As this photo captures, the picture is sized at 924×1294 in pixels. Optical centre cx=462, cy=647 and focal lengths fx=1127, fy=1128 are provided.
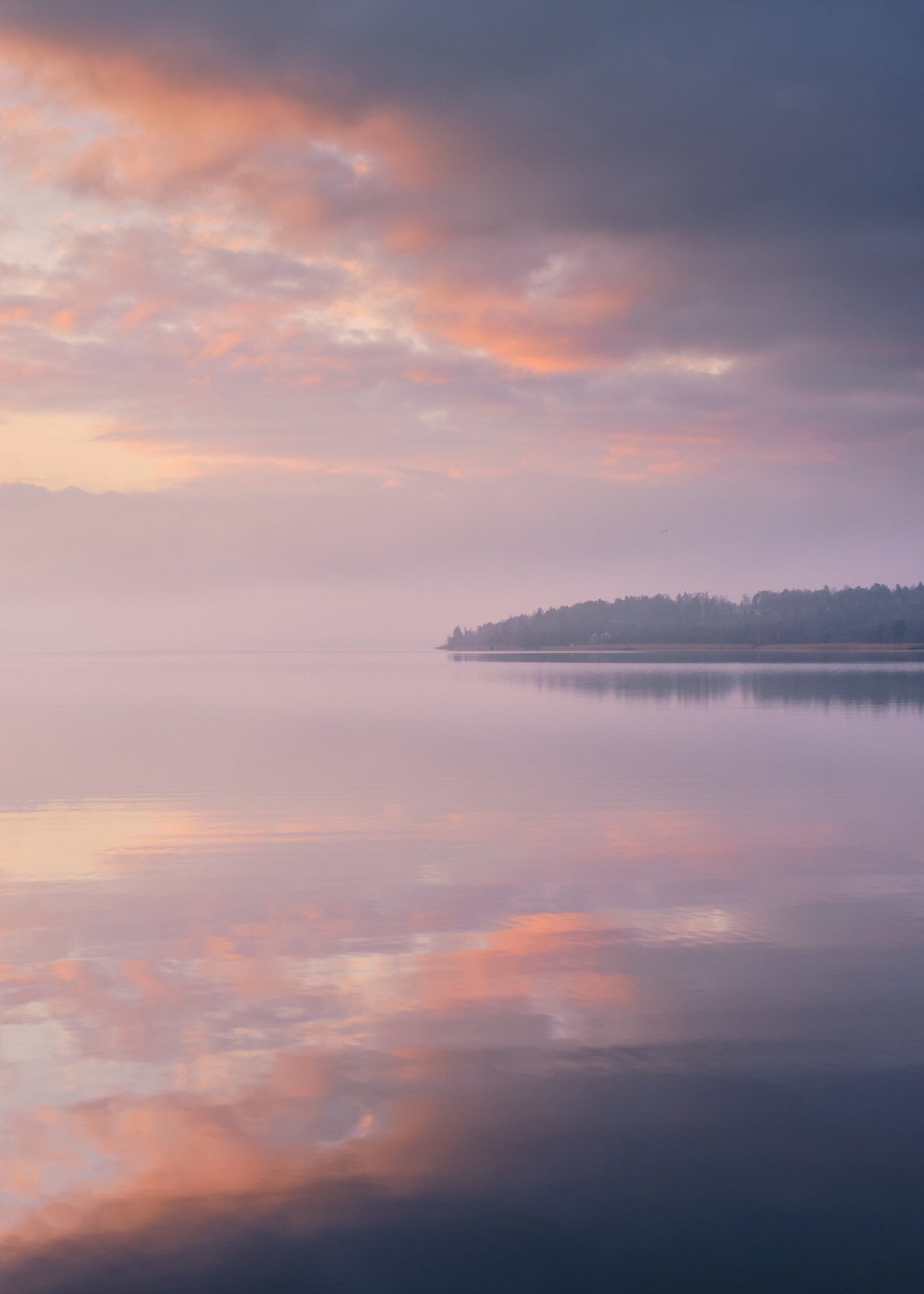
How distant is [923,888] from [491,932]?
695 cm

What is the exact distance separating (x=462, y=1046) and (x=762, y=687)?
7565cm

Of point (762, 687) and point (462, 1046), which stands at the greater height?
point (462, 1046)

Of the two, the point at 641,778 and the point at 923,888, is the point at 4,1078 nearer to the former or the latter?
the point at 923,888

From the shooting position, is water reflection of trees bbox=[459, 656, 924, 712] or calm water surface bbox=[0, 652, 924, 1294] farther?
water reflection of trees bbox=[459, 656, 924, 712]

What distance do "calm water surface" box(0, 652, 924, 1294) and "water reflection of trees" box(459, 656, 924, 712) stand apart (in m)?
40.2

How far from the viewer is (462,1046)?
1059 cm

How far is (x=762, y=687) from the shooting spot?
82938mm

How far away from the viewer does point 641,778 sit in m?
30.0

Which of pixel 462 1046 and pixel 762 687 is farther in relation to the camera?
pixel 762 687

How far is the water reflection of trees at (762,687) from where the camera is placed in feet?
214

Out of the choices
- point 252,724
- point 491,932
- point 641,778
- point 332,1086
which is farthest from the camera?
point 252,724

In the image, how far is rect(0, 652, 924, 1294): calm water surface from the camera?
23.9 ft

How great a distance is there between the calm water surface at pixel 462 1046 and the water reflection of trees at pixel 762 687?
4021 cm

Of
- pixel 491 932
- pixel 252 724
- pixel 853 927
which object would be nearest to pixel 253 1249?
pixel 491 932
